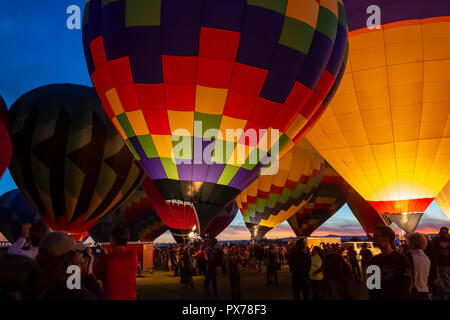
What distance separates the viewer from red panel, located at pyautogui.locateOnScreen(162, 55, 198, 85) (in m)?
7.77

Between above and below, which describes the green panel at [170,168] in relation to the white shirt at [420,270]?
above

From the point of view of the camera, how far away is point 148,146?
8.39 metres

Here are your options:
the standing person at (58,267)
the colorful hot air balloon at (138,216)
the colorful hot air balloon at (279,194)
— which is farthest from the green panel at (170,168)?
the colorful hot air balloon at (138,216)

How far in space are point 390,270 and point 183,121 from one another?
558cm

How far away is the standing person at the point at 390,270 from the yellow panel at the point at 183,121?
5.26 meters

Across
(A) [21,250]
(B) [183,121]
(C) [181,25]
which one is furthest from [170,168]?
(A) [21,250]

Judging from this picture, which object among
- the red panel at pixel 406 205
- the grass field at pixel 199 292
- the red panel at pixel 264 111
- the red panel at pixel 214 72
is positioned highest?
the red panel at pixel 214 72

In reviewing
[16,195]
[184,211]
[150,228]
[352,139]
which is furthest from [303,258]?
[16,195]

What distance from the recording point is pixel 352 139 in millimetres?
13359

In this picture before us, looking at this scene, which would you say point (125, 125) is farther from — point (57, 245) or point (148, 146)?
point (57, 245)

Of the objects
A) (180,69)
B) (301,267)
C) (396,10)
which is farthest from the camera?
(396,10)

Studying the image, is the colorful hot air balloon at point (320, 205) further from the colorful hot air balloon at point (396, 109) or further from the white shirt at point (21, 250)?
the white shirt at point (21, 250)

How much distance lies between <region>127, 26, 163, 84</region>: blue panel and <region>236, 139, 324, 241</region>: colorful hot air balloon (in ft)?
38.2

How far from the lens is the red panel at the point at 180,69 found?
7770 millimetres
